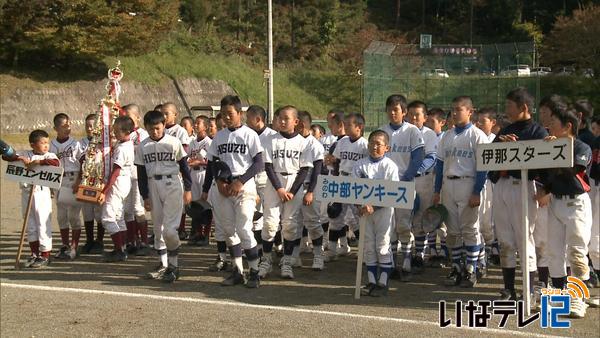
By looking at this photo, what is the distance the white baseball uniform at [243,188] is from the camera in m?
8.45

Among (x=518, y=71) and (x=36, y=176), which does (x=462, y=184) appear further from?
(x=518, y=71)

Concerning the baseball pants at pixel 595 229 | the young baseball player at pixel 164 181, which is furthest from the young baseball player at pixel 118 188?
the baseball pants at pixel 595 229

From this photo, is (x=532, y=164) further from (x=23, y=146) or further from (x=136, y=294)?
(x=23, y=146)

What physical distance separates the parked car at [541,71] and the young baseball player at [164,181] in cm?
3519

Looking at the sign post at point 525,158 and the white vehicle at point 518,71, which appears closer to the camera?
the sign post at point 525,158

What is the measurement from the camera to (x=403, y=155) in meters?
9.23

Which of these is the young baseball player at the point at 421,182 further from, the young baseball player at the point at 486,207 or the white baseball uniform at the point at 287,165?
the white baseball uniform at the point at 287,165

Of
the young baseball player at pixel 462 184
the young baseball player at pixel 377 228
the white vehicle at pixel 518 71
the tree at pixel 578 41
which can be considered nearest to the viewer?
the young baseball player at pixel 377 228

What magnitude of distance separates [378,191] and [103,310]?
10.8 feet

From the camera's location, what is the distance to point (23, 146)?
3203 cm

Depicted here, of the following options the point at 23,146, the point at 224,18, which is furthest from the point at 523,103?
the point at 224,18

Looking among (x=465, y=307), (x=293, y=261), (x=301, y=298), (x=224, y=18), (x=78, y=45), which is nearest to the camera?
(x=465, y=307)

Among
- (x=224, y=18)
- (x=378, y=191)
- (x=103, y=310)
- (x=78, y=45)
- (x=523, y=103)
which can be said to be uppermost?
(x=224, y=18)

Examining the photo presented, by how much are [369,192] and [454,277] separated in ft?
6.13
